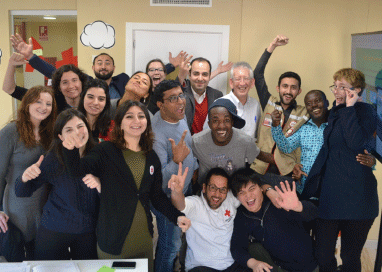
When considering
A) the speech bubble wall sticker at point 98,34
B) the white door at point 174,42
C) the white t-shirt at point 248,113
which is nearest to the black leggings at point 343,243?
the white t-shirt at point 248,113

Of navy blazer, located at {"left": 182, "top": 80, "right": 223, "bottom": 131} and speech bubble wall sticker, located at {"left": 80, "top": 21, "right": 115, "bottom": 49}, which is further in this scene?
speech bubble wall sticker, located at {"left": 80, "top": 21, "right": 115, "bottom": 49}

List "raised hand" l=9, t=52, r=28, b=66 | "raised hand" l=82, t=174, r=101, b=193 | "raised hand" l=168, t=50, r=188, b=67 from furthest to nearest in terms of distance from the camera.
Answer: "raised hand" l=168, t=50, r=188, b=67
"raised hand" l=9, t=52, r=28, b=66
"raised hand" l=82, t=174, r=101, b=193

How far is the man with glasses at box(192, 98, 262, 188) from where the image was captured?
246 centimetres

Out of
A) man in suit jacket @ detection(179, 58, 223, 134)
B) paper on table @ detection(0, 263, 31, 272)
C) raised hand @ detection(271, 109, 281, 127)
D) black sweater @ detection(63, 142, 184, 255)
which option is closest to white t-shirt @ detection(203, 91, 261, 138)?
man in suit jacket @ detection(179, 58, 223, 134)

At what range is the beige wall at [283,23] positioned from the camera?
383cm

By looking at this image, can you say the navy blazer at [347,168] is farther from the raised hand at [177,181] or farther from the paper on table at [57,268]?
the paper on table at [57,268]

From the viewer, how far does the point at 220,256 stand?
2.48m

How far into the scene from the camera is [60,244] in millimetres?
2074

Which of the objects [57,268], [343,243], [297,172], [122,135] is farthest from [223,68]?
[57,268]

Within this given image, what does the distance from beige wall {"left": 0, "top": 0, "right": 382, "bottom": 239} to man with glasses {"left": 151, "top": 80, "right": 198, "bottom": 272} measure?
1668 mm

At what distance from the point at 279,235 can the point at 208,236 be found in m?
0.50

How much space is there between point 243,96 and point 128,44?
1609 mm

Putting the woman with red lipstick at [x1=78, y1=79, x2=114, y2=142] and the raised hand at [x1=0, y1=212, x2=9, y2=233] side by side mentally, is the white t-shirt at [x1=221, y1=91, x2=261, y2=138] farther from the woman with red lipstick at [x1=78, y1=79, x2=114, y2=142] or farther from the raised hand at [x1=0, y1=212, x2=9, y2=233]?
the raised hand at [x1=0, y1=212, x2=9, y2=233]

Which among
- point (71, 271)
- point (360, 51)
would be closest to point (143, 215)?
point (71, 271)
